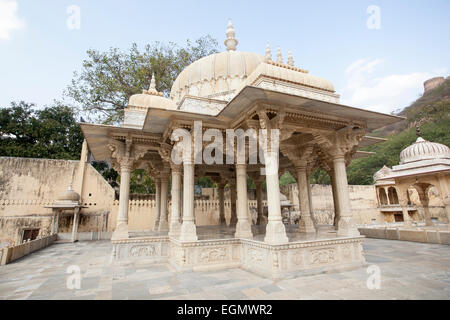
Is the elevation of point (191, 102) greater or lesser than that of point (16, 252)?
greater

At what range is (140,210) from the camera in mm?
17594

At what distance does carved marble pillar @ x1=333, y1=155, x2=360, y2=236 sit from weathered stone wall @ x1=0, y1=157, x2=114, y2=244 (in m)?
15.8

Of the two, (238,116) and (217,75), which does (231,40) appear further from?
(238,116)

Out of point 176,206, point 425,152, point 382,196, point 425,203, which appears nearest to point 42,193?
point 176,206

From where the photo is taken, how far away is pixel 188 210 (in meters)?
7.05

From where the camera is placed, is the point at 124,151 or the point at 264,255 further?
the point at 124,151

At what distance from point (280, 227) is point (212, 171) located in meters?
7.68

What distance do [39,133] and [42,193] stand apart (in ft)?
26.9

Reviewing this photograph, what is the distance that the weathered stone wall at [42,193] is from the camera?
52.4 feet

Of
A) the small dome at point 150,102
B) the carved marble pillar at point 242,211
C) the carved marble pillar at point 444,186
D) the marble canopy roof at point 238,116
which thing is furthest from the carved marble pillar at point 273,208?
the carved marble pillar at point 444,186

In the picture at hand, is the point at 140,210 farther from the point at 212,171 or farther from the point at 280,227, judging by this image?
the point at 280,227

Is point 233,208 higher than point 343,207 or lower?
higher

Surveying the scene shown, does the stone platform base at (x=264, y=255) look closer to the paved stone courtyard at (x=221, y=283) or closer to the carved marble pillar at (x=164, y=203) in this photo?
the paved stone courtyard at (x=221, y=283)
